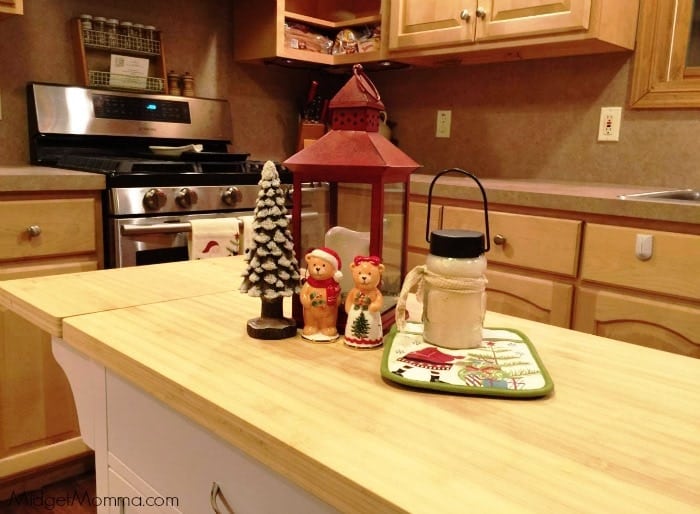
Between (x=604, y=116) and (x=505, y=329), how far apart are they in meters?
1.87

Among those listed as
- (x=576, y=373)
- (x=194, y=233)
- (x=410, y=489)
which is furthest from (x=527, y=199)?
(x=410, y=489)

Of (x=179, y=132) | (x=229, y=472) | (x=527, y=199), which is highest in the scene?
(x=179, y=132)

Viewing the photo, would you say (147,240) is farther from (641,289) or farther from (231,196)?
(641,289)

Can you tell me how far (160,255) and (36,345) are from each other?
0.46 m

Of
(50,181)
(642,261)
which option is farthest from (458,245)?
(50,181)

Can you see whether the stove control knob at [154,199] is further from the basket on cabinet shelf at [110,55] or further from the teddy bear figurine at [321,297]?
the teddy bear figurine at [321,297]

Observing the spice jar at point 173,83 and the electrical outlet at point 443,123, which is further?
the electrical outlet at point 443,123

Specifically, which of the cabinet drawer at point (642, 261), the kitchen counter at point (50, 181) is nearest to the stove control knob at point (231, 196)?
the kitchen counter at point (50, 181)

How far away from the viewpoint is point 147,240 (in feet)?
6.55

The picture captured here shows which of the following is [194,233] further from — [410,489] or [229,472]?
[410,489]

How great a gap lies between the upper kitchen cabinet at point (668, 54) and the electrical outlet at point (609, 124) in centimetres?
11

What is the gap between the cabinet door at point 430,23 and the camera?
7.70ft

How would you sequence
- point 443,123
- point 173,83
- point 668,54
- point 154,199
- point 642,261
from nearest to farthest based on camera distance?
point 642,261 < point 154,199 < point 668,54 < point 173,83 < point 443,123

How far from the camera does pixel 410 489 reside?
0.44 meters
